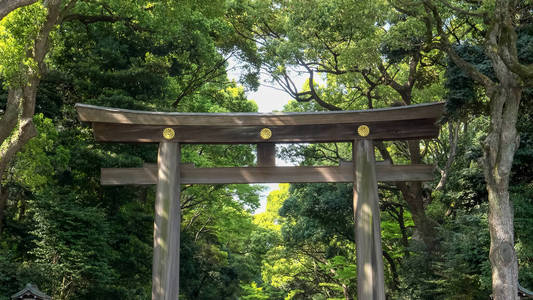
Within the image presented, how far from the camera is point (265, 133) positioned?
349 inches

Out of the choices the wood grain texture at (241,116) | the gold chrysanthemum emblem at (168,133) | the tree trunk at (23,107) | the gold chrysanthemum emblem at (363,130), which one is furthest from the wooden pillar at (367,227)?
the tree trunk at (23,107)

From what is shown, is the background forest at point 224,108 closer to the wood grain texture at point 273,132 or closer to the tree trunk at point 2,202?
the tree trunk at point 2,202

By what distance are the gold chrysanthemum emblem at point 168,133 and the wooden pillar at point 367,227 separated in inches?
128

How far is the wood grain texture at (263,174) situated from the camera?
877 cm

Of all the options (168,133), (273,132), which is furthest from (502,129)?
(168,133)

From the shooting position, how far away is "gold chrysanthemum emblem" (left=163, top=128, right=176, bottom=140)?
883 cm

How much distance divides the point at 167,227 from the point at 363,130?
3.81m

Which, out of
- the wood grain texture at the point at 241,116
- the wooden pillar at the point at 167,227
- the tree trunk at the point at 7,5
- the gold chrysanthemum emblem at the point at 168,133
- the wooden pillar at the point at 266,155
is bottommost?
the wooden pillar at the point at 167,227

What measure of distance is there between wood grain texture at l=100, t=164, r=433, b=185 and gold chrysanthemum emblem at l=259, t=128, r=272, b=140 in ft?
1.82

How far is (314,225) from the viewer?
1752 centimetres

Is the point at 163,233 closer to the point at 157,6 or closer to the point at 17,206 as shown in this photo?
the point at 157,6

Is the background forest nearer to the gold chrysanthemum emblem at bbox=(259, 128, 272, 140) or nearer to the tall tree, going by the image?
the tall tree

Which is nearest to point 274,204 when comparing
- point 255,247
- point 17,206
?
point 255,247

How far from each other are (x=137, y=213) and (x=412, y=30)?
930 centimetres
